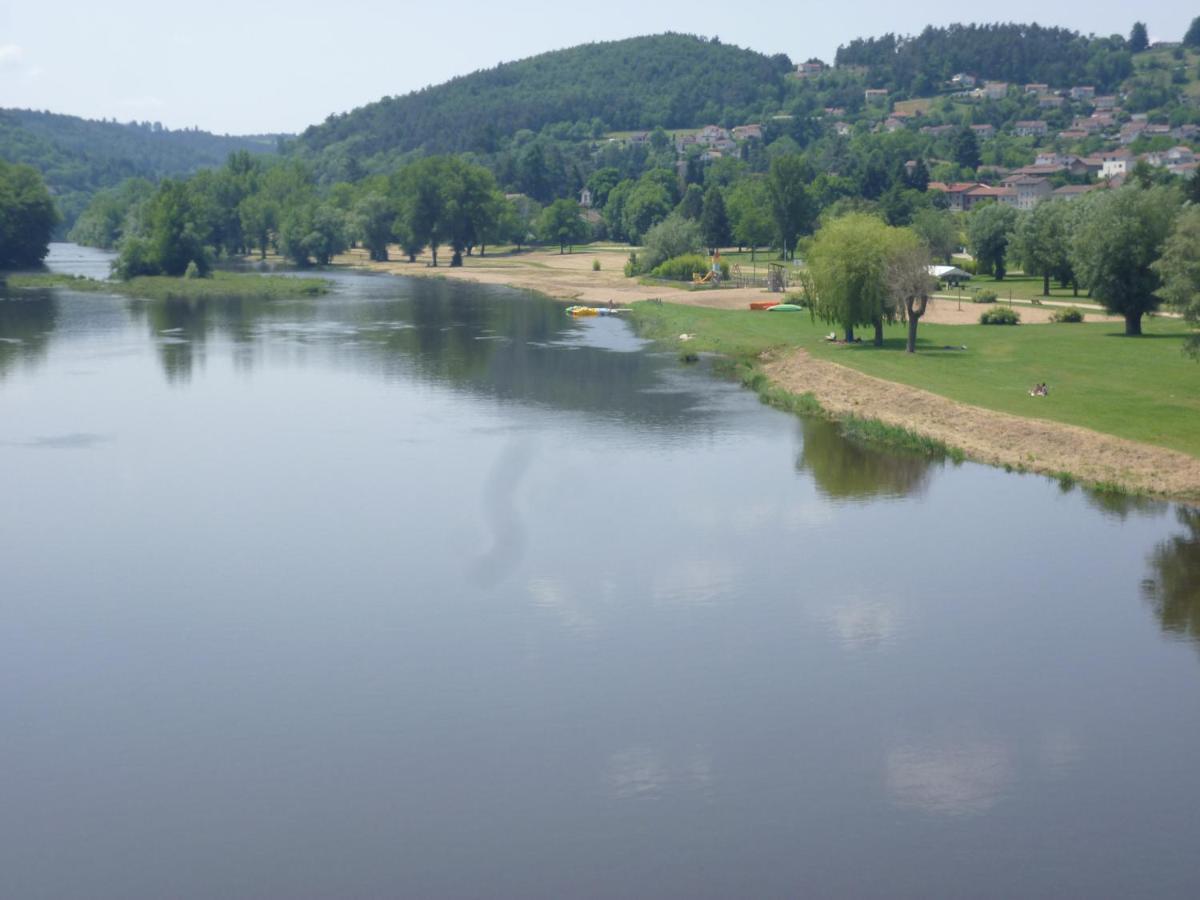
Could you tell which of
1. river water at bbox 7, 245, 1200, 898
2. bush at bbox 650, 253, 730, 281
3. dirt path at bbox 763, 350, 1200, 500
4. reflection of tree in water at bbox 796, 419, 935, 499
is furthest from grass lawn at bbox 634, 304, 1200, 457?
bush at bbox 650, 253, 730, 281

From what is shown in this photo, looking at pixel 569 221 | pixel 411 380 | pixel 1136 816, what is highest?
pixel 569 221

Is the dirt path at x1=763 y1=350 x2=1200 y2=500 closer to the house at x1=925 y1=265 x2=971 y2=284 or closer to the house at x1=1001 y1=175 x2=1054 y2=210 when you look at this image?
the house at x1=925 y1=265 x2=971 y2=284

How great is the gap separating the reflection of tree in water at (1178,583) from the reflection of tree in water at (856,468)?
7.48m

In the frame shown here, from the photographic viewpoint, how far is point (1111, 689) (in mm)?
24203

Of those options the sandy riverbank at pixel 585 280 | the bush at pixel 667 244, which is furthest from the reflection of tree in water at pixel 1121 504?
the bush at pixel 667 244

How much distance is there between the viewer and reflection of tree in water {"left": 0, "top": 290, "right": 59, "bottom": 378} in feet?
213

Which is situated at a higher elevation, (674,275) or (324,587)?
(674,275)

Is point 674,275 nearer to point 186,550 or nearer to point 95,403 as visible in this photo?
point 95,403

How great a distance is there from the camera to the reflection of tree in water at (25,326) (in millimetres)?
64988

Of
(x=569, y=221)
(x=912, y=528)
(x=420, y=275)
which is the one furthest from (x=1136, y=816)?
(x=569, y=221)

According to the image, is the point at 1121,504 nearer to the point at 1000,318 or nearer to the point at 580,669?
the point at 580,669

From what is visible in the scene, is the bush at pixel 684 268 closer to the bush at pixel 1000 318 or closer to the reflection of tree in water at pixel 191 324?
the reflection of tree in water at pixel 191 324

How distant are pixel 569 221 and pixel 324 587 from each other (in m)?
130

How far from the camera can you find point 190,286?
106938 mm
